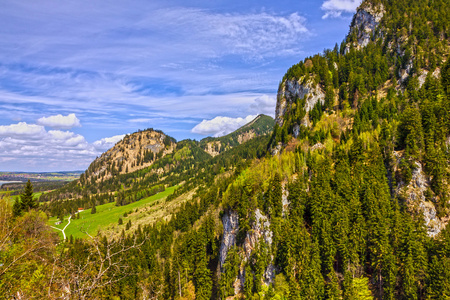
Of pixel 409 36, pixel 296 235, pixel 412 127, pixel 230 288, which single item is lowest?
pixel 230 288

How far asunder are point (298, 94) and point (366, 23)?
88.3 m

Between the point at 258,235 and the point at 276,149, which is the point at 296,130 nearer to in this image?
the point at 276,149

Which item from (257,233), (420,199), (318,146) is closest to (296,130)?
(318,146)

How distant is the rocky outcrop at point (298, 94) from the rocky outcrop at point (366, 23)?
→ 61.2 meters

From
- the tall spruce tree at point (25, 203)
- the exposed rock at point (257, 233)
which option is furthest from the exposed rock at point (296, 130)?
the tall spruce tree at point (25, 203)

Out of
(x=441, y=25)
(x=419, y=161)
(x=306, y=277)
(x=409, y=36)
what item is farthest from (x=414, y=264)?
(x=441, y=25)

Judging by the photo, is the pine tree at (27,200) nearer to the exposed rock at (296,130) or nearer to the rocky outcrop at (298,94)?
the exposed rock at (296,130)

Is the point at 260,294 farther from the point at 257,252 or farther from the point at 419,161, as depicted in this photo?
the point at 419,161

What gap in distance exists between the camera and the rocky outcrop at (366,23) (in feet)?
547

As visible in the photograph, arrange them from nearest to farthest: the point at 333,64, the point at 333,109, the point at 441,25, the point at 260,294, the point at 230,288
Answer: the point at 260,294 < the point at 230,288 < the point at 333,109 < the point at 441,25 < the point at 333,64

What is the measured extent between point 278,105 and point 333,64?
40.1m

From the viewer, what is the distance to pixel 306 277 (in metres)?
62.7

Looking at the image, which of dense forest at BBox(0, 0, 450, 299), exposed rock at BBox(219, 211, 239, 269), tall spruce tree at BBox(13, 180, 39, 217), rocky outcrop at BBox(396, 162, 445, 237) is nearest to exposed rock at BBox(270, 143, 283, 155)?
dense forest at BBox(0, 0, 450, 299)

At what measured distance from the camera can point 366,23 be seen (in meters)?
171
